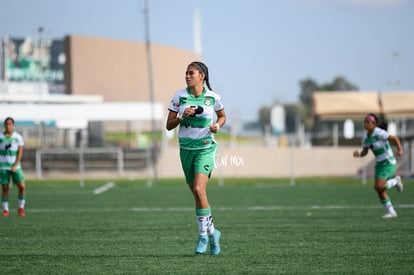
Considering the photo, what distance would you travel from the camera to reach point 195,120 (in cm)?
1080

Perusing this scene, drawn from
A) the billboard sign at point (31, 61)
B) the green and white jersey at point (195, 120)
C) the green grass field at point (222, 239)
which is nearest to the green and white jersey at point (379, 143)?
the green grass field at point (222, 239)

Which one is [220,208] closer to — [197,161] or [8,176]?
[8,176]

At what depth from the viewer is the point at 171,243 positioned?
1248 centimetres

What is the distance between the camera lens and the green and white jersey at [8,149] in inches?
732

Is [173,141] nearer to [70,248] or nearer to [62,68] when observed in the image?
[62,68]

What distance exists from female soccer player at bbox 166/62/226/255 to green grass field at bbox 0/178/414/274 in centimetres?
47

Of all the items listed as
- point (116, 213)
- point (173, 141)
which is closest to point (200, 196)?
point (116, 213)

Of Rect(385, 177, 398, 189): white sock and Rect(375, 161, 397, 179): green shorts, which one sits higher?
Rect(375, 161, 397, 179): green shorts

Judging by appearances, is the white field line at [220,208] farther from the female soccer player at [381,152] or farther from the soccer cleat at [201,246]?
the soccer cleat at [201,246]

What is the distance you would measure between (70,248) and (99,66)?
94421mm

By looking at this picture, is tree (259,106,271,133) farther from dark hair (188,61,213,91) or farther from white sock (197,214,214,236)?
white sock (197,214,214,236)

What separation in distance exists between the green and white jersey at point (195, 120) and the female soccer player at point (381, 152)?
6.63 meters

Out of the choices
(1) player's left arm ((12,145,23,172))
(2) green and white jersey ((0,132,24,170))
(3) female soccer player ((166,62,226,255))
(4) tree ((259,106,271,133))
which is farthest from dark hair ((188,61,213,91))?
(4) tree ((259,106,271,133))

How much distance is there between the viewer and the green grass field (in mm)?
9938
